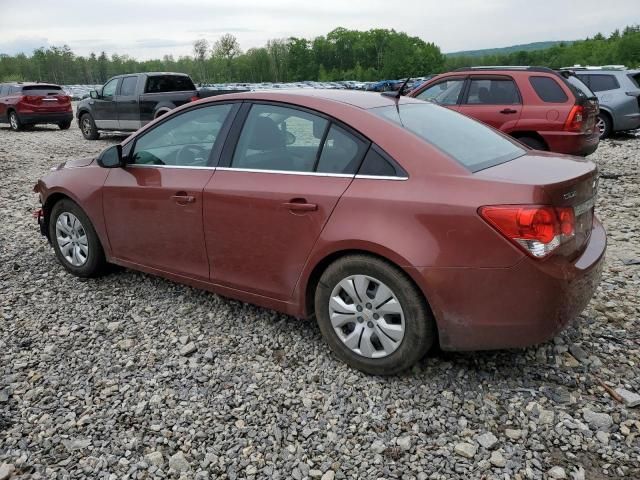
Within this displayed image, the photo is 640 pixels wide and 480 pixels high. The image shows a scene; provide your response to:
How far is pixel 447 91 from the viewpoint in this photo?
9.00 metres

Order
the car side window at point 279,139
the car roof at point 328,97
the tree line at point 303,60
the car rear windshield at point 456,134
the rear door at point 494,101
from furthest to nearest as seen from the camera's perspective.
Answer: the tree line at point 303,60 < the rear door at point 494,101 < the car roof at point 328,97 < the car side window at point 279,139 < the car rear windshield at point 456,134

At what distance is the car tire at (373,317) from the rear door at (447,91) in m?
6.27

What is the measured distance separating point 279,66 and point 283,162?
117 metres

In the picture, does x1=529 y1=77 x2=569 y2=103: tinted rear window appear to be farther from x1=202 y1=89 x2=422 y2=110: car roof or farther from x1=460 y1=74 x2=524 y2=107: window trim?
x1=202 y1=89 x2=422 y2=110: car roof

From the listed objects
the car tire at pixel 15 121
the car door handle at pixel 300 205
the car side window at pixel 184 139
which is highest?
the car side window at pixel 184 139

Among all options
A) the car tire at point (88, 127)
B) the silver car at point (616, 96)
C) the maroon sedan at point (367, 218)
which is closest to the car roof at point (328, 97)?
the maroon sedan at point (367, 218)

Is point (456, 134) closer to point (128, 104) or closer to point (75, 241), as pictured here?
point (75, 241)

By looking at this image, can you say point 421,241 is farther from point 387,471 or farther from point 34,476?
point 34,476

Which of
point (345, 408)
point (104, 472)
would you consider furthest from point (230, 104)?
point (104, 472)

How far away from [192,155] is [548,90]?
6105 mm

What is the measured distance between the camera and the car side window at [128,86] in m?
14.3

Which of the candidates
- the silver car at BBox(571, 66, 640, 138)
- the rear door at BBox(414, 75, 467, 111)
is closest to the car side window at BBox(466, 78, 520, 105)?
the rear door at BBox(414, 75, 467, 111)

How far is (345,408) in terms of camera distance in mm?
2977

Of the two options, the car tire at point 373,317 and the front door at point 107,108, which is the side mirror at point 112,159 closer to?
the car tire at point 373,317
